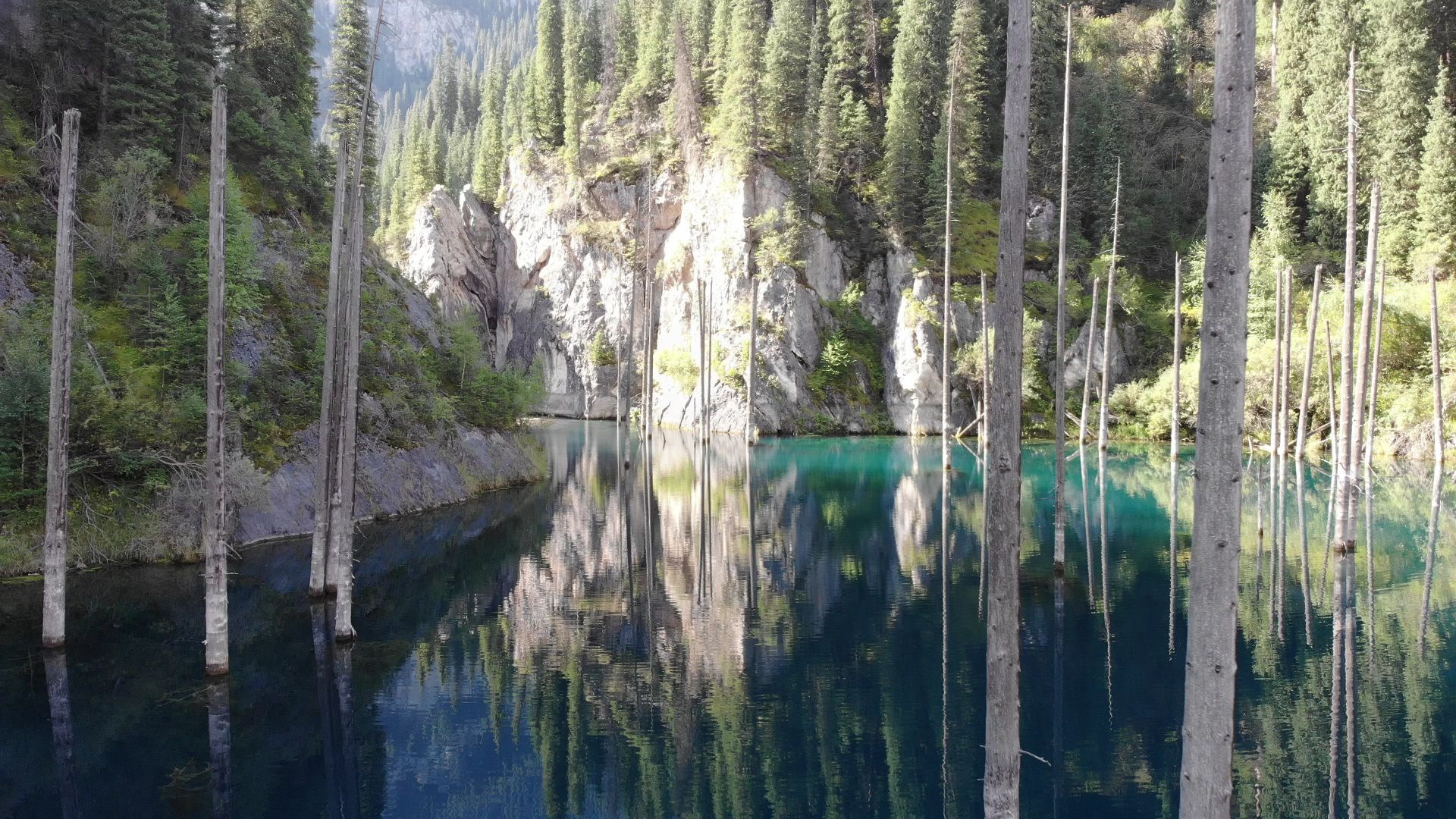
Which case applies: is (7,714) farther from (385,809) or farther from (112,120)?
(112,120)

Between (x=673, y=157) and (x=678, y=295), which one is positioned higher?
(x=673, y=157)

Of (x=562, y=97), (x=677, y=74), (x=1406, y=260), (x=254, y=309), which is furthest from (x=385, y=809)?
(x=562, y=97)

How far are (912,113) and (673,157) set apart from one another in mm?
22000

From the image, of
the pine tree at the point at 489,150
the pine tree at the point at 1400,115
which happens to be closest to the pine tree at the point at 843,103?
the pine tree at the point at 1400,115

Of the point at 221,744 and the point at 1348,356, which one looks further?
the point at 1348,356

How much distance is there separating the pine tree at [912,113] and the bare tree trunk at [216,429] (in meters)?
56.3

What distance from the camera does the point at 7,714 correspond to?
11945 mm

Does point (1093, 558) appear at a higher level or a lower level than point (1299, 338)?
lower

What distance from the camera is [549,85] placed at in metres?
87.8

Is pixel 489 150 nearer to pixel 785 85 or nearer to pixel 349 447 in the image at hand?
pixel 785 85

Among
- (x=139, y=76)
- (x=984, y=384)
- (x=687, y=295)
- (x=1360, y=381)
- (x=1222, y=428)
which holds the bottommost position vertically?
(x=1222, y=428)

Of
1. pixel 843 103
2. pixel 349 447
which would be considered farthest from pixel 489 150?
pixel 349 447

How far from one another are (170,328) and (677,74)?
59.7 metres

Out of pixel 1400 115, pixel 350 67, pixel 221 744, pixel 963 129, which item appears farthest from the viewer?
pixel 963 129
